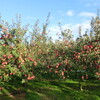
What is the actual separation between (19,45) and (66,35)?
14794 millimetres

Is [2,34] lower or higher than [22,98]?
higher

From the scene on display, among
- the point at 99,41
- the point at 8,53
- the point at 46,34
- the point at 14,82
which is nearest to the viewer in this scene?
the point at 8,53

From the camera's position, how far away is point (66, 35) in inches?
910

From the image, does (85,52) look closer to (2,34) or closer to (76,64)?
(76,64)

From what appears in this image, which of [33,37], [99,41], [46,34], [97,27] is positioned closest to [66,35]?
[46,34]

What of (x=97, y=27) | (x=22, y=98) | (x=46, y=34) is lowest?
(x=22, y=98)

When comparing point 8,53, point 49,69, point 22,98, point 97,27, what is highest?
point 97,27

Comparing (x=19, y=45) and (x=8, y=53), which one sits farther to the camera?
(x=19, y=45)

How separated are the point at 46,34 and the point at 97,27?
38.8 ft

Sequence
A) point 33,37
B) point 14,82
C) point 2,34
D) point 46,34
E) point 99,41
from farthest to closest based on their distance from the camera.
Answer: point 46,34
point 33,37
point 14,82
point 99,41
point 2,34

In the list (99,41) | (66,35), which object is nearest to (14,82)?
(99,41)

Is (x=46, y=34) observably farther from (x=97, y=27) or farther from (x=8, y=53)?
(x=8, y=53)

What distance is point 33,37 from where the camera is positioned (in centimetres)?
1861

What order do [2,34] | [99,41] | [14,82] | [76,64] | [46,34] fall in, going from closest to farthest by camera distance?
[2,34] → [99,41] → [76,64] → [14,82] → [46,34]
